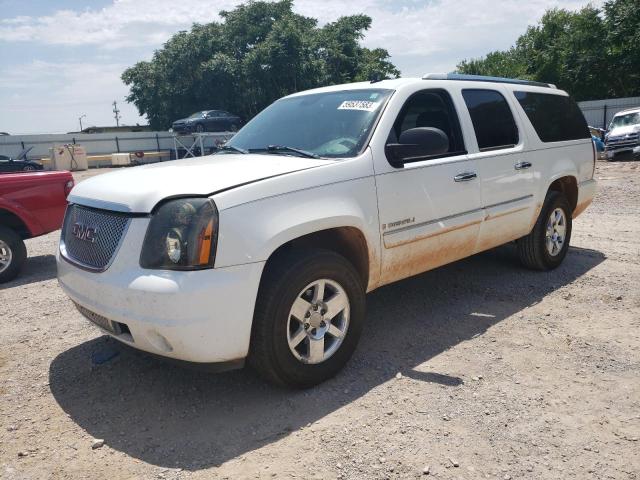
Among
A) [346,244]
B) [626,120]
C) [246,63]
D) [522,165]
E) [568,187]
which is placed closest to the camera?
[346,244]

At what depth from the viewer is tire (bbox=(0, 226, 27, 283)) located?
6184 millimetres

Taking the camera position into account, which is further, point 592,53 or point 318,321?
point 592,53

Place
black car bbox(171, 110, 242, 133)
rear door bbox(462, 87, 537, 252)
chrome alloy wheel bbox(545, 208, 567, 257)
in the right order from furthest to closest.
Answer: black car bbox(171, 110, 242, 133) < chrome alloy wheel bbox(545, 208, 567, 257) < rear door bbox(462, 87, 537, 252)

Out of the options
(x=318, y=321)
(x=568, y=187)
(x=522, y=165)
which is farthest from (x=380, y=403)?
(x=568, y=187)

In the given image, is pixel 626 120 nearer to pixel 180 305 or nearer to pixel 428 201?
pixel 428 201

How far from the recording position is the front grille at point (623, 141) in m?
19.0

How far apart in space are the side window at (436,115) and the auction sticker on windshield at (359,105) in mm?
336

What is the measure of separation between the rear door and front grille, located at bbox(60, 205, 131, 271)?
2798 mm

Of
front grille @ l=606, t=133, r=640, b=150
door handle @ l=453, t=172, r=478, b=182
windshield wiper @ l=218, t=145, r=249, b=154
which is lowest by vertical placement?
front grille @ l=606, t=133, r=640, b=150

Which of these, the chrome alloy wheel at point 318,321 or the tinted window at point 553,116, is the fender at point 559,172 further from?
the chrome alloy wheel at point 318,321

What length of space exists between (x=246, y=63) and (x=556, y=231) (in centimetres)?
3557

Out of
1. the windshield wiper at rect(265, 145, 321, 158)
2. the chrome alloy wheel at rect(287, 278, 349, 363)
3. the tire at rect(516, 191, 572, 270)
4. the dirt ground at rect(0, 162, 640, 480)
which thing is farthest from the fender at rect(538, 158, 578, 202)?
the chrome alloy wheel at rect(287, 278, 349, 363)

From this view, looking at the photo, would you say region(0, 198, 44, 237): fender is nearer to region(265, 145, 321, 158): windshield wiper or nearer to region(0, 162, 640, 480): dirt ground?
region(0, 162, 640, 480): dirt ground

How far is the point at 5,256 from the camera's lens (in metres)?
6.21
